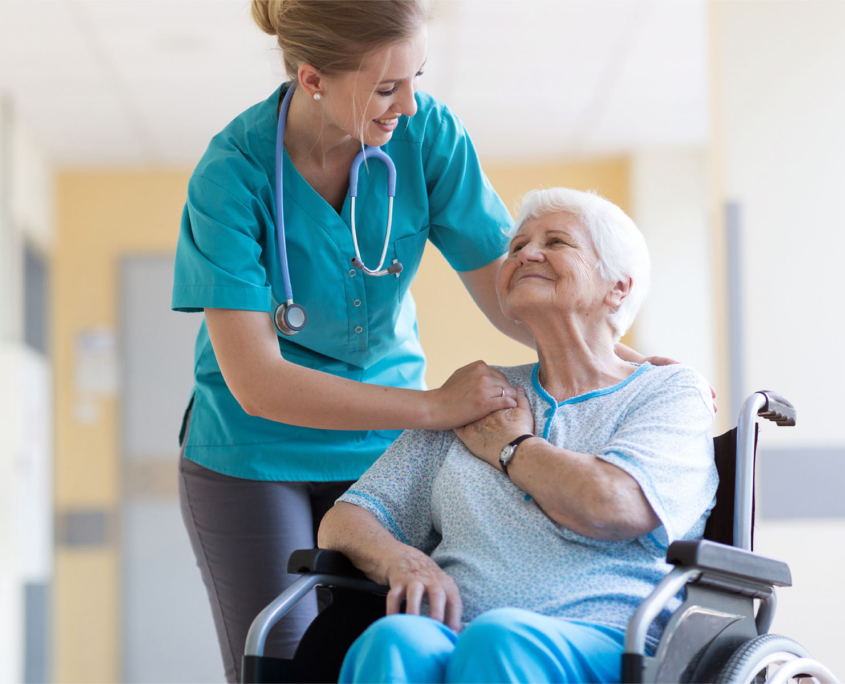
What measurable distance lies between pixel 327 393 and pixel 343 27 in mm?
555

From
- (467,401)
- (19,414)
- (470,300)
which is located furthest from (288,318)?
(470,300)

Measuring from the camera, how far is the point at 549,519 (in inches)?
50.9

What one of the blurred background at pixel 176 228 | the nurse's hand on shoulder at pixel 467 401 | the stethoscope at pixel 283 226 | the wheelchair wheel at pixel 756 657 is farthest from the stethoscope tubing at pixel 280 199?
the blurred background at pixel 176 228

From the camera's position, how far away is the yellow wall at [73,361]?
187 inches

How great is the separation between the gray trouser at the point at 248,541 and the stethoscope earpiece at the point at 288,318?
0.30m

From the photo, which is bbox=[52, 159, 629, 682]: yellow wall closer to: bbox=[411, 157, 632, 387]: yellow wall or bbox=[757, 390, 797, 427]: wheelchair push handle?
bbox=[411, 157, 632, 387]: yellow wall

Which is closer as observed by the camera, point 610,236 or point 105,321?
point 610,236

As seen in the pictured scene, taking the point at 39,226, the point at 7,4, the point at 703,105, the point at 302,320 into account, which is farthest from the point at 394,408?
the point at 39,226

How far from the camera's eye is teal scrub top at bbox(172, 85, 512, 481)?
1505 mm

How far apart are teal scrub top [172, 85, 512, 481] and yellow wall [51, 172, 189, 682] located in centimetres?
343

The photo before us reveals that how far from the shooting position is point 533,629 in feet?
3.46

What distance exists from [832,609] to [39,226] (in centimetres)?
403

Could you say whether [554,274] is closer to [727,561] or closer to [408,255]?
[408,255]

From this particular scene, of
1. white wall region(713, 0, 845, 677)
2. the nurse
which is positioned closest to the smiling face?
the nurse
